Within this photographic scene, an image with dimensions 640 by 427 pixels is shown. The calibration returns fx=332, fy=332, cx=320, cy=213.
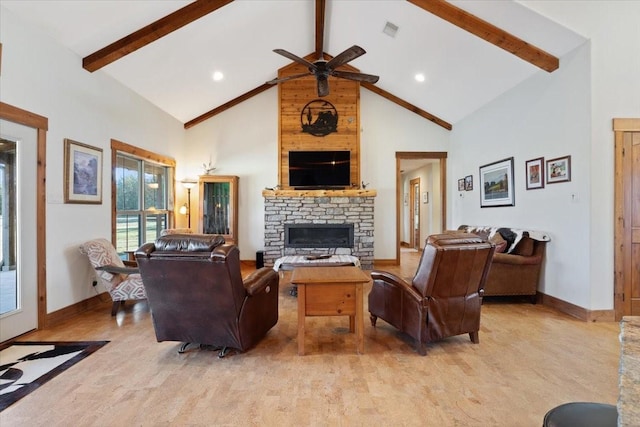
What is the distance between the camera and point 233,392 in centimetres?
214

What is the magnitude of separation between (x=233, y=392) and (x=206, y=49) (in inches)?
179

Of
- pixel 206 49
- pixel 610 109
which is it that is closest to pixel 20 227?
pixel 206 49

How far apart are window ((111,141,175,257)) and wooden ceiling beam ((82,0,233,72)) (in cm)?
107

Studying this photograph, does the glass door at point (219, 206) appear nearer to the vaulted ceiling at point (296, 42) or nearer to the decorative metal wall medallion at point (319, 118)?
the vaulted ceiling at point (296, 42)

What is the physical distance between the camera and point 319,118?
6.80 meters

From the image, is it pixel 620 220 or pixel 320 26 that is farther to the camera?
pixel 320 26

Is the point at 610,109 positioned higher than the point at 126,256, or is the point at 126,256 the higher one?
the point at 610,109

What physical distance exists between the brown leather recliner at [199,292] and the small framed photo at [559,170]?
3.64 metres

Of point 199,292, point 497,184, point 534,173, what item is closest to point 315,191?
point 497,184

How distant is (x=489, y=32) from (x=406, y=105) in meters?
3.08

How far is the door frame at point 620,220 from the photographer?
137 inches

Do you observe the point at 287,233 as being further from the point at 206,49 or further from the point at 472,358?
A: the point at 472,358

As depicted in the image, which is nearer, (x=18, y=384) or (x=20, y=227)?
(x=18, y=384)

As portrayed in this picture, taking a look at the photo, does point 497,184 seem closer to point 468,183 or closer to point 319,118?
point 468,183
